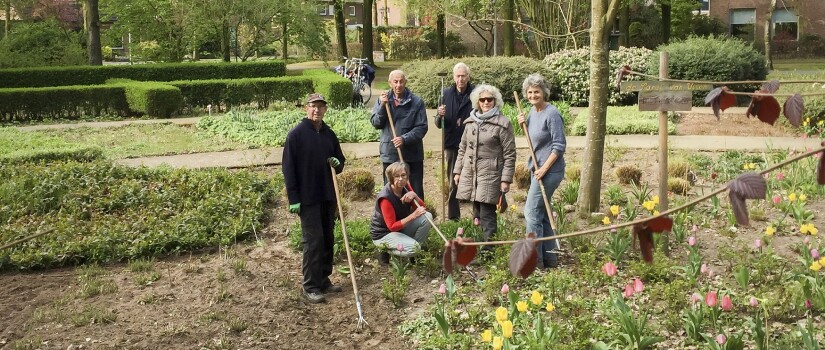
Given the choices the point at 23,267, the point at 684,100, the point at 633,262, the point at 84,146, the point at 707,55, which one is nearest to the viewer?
the point at 633,262

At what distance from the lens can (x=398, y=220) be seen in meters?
6.70

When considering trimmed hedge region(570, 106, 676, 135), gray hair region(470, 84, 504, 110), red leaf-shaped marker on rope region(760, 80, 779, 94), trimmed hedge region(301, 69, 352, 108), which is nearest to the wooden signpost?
gray hair region(470, 84, 504, 110)

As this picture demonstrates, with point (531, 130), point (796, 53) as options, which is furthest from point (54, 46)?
point (796, 53)

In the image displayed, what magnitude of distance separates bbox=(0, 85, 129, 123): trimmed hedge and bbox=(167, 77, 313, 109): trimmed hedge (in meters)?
1.33

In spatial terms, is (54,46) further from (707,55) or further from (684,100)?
(684,100)

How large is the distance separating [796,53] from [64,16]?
36.1 meters

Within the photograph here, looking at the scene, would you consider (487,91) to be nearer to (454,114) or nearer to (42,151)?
(454,114)

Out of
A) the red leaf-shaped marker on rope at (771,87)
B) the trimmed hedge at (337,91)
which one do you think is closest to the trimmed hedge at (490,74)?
the trimmed hedge at (337,91)

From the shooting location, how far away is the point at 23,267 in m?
7.11

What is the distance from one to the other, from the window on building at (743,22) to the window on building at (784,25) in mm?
983

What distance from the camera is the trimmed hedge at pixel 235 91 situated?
1938 cm

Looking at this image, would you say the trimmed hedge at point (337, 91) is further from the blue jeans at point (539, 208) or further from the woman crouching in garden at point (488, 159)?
the blue jeans at point (539, 208)

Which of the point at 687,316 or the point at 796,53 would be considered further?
the point at 796,53

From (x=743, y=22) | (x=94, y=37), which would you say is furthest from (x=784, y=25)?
(x=94, y=37)
